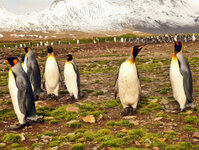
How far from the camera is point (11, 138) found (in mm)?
5422

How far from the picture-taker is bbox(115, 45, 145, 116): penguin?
23.3ft

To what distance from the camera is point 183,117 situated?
6.42 meters

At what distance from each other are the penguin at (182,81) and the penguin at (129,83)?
4.17 ft

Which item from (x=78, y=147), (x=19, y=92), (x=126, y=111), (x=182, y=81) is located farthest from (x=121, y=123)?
(x=19, y=92)

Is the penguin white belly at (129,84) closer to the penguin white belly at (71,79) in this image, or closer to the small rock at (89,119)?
the small rock at (89,119)

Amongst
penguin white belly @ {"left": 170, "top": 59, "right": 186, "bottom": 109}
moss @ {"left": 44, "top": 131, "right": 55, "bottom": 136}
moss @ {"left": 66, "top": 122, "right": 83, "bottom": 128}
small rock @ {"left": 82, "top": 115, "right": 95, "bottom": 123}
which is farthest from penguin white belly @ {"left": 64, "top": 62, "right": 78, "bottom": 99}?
penguin white belly @ {"left": 170, "top": 59, "right": 186, "bottom": 109}

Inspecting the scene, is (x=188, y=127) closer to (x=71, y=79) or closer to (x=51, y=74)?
(x=71, y=79)

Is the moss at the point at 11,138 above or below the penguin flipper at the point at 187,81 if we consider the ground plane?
below

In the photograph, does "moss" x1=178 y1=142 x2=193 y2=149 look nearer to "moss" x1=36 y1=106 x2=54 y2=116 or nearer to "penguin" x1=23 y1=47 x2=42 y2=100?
"moss" x1=36 y1=106 x2=54 y2=116

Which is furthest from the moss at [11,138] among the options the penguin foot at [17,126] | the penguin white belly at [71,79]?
the penguin white belly at [71,79]

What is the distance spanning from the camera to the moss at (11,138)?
5363 mm

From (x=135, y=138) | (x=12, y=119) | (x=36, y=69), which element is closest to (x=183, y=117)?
(x=135, y=138)

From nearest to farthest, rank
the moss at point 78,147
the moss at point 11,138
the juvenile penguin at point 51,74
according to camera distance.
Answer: the moss at point 78,147
the moss at point 11,138
the juvenile penguin at point 51,74

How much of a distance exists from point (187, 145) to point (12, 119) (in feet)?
17.5
